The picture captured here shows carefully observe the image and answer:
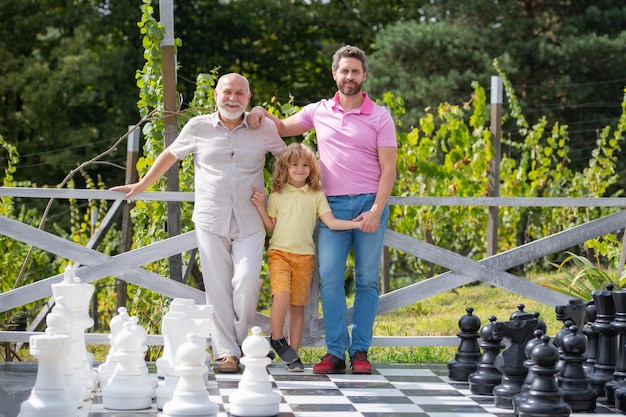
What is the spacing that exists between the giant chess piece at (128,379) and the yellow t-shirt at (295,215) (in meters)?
1.07

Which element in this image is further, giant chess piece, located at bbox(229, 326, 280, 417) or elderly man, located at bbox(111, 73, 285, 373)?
elderly man, located at bbox(111, 73, 285, 373)

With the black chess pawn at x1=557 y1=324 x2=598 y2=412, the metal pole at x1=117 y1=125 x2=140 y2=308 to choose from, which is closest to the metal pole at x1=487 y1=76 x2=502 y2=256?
the metal pole at x1=117 y1=125 x2=140 y2=308

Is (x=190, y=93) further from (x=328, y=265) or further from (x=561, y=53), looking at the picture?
(x=328, y=265)

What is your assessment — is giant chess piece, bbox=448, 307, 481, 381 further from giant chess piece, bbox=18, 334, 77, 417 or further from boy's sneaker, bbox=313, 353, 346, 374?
giant chess piece, bbox=18, 334, 77, 417

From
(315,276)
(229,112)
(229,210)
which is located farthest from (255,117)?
(315,276)

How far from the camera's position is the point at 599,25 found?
16672mm

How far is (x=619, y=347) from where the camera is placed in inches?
167

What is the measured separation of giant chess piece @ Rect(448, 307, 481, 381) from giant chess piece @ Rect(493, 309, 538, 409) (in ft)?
1.46

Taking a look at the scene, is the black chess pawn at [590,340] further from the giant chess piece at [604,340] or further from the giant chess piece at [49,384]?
the giant chess piece at [49,384]

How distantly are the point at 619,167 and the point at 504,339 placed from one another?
479 inches

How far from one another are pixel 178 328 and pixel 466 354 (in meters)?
1.45

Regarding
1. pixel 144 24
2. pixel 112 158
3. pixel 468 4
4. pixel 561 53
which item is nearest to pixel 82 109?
pixel 112 158

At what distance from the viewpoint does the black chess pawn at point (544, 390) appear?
12.2 ft

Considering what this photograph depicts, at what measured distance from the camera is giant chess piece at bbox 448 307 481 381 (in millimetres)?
4746
